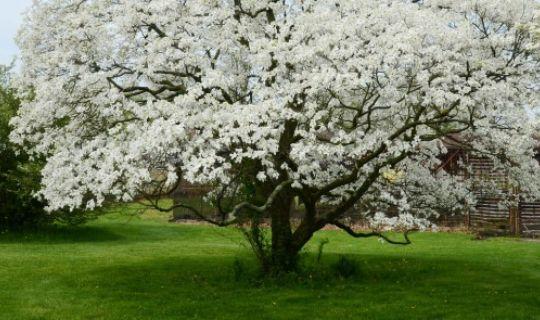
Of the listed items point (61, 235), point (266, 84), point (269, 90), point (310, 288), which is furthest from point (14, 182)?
point (269, 90)

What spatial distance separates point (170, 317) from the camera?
15.3 meters

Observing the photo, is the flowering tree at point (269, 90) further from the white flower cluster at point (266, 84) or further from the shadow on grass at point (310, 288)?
the shadow on grass at point (310, 288)

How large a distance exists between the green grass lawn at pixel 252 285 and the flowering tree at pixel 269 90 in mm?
1940

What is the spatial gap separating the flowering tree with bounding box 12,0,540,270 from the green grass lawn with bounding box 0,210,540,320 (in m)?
1.94

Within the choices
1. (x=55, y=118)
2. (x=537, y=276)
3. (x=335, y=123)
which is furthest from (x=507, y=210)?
(x=55, y=118)

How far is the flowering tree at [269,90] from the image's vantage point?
14.4 meters

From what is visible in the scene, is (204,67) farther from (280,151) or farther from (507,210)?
(507,210)

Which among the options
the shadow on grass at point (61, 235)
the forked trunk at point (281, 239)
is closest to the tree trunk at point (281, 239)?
the forked trunk at point (281, 239)

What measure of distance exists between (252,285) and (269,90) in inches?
257

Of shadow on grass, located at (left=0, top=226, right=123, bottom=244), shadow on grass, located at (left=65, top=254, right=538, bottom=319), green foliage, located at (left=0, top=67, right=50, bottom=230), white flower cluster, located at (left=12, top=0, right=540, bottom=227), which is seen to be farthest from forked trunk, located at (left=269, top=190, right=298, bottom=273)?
shadow on grass, located at (left=0, top=226, right=123, bottom=244)

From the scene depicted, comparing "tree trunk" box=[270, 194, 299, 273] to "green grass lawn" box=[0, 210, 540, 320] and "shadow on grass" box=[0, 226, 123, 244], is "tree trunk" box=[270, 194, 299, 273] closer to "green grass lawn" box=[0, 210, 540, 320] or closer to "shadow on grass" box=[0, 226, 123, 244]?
"green grass lawn" box=[0, 210, 540, 320]

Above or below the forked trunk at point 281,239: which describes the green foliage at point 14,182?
above

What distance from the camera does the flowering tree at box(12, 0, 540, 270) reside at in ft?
47.3

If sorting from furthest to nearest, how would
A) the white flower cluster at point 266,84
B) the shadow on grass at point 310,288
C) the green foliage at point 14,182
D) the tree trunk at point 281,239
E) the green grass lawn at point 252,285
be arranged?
the green foliage at point 14,182 → the tree trunk at point 281,239 → the shadow on grass at point 310,288 → the green grass lawn at point 252,285 → the white flower cluster at point 266,84
